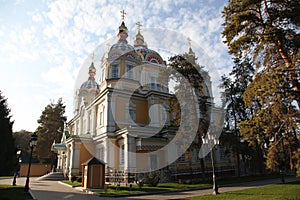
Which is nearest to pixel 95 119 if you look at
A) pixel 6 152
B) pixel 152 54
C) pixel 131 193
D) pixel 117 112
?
pixel 117 112

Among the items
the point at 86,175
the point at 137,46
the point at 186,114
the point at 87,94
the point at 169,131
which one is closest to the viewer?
the point at 86,175

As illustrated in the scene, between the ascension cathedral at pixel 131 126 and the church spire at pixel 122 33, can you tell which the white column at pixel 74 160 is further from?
the church spire at pixel 122 33

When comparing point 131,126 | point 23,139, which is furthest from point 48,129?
point 131,126

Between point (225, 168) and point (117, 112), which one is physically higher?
point (117, 112)

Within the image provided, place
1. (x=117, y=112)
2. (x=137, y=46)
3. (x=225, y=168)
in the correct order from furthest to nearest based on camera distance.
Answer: (x=137, y=46) → (x=225, y=168) → (x=117, y=112)

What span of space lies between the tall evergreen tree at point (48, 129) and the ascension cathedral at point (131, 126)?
11.2 m

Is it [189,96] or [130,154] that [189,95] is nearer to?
[189,96]

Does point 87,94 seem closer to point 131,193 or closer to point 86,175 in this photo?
point 86,175

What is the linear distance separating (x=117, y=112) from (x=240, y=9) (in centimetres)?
1567

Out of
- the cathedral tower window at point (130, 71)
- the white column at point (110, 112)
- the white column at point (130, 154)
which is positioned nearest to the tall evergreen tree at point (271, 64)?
the white column at point (130, 154)

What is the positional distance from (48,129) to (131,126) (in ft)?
91.4

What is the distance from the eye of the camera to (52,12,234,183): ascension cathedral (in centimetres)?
1914

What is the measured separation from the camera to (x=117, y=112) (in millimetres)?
23062

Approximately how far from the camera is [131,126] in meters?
20.3
